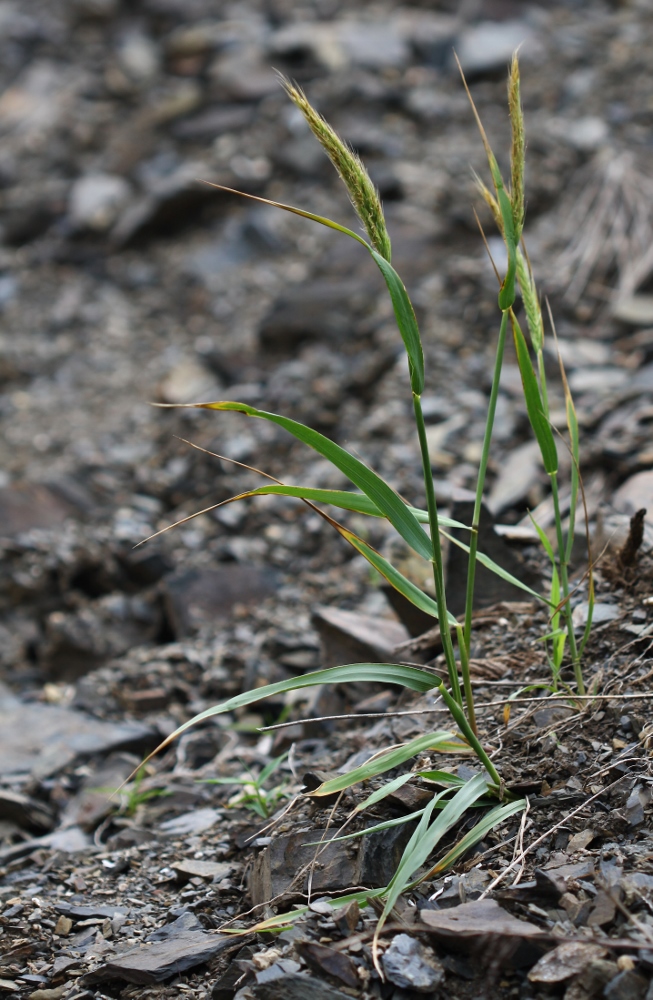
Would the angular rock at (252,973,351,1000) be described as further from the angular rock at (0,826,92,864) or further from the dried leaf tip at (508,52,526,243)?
the dried leaf tip at (508,52,526,243)

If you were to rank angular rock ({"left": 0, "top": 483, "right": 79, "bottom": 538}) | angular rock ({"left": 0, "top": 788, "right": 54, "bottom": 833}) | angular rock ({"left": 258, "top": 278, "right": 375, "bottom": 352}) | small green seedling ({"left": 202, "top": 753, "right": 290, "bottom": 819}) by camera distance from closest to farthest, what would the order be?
1. small green seedling ({"left": 202, "top": 753, "right": 290, "bottom": 819})
2. angular rock ({"left": 0, "top": 788, "right": 54, "bottom": 833})
3. angular rock ({"left": 0, "top": 483, "right": 79, "bottom": 538})
4. angular rock ({"left": 258, "top": 278, "right": 375, "bottom": 352})

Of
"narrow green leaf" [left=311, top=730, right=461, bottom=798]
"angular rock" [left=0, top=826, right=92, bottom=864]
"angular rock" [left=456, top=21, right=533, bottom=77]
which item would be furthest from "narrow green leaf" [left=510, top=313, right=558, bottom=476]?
"angular rock" [left=456, top=21, right=533, bottom=77]

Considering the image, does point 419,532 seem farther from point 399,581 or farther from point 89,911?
point 89,911

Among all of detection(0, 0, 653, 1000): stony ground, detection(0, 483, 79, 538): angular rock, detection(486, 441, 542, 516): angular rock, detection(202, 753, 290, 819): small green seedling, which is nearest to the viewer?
detection(0, 0, 653, 1000): stony ground

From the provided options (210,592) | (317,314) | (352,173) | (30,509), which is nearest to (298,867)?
(352,173)

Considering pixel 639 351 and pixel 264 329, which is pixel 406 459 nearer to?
pixel 639 351

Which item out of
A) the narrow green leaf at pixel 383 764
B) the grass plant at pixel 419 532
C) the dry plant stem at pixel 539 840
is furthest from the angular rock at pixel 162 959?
the dry plant stem at pixel 539 840
